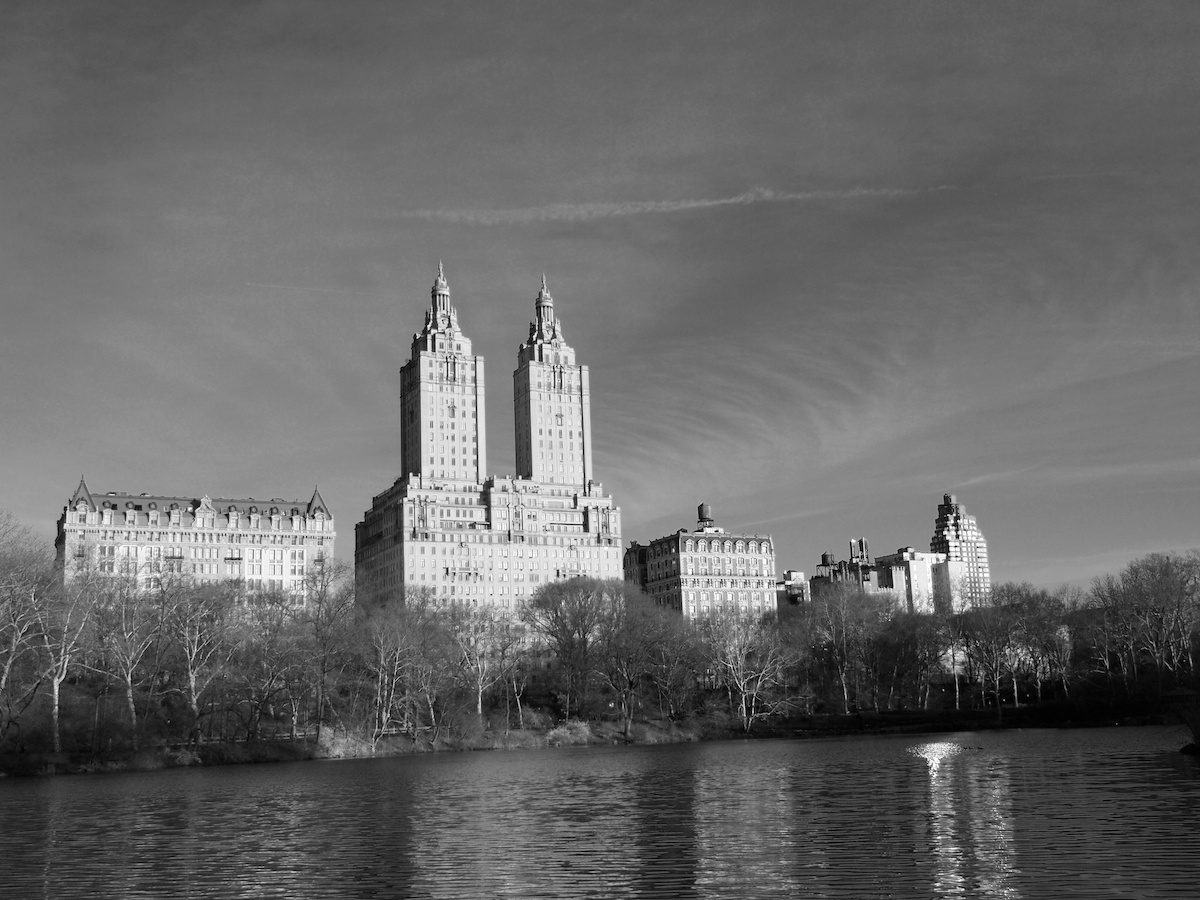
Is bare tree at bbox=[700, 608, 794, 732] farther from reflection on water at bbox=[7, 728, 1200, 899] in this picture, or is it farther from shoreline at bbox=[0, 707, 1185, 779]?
reflection on water at bbox=[7, 728, 1200, 899]

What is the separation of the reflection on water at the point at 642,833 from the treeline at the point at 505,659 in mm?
25147

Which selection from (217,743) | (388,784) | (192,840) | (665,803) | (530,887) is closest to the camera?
(530,887)

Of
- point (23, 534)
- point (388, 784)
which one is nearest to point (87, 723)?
point (23, 534)

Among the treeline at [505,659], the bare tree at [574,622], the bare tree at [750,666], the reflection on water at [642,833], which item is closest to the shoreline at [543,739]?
the treeline at [505,659]

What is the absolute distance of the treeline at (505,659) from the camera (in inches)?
3807

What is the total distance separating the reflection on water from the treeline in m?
25.1

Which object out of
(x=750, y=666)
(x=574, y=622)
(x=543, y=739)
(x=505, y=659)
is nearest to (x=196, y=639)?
(x=543, y=739)

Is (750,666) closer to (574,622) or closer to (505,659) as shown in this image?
(574,622)

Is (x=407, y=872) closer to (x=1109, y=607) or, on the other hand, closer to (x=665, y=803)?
(x=665, y=803)

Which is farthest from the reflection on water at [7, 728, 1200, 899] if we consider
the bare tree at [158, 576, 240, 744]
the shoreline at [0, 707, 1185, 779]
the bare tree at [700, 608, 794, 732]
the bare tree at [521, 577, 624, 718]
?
the bare tree at [521, 577, 624, 718]

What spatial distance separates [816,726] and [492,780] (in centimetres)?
7599

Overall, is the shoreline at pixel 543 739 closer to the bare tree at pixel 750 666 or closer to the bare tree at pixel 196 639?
the bare tree at pixel 750 666

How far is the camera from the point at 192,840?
4144cm

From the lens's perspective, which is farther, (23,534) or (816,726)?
(816,726)
